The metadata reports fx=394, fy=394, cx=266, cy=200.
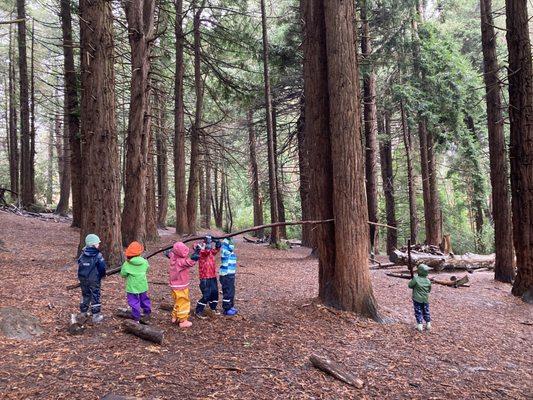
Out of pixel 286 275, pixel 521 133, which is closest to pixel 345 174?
pixel 286 275


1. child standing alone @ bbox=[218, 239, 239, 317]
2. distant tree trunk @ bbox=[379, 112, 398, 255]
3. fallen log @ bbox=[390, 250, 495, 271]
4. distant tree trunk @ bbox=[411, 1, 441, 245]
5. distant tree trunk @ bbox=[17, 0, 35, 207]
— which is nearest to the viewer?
child standing alone @ bbox=[218, 239, 239, 317]

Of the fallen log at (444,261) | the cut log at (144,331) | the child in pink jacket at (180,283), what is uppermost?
the child in pink jacket at (180,283)

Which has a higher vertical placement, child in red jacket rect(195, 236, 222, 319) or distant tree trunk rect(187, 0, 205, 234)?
distant tree trunk rect(187, 0, 205, 234)

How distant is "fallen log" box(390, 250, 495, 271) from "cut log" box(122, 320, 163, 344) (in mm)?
10206

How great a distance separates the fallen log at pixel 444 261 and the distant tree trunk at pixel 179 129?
917cm

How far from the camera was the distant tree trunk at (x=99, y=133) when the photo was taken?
25.7ft

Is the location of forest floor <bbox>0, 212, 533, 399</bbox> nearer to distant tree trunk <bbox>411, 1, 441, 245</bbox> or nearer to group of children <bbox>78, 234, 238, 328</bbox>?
group of children <bbox>78, 234, 238, 328</bbox>

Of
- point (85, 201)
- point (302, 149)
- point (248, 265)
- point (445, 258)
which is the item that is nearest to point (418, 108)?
point (302, 149)

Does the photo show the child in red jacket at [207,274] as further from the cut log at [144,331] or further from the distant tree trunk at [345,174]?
the distant tree trunk at [345,174]

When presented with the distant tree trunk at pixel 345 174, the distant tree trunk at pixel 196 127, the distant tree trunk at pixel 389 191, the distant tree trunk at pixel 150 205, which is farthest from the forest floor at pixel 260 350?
the distant tree trunk at pixel 389 191

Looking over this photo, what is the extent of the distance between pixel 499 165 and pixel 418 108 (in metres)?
5.71

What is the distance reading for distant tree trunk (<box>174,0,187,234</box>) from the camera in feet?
51.4

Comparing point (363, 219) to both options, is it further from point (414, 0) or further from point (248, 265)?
point (414, 0)

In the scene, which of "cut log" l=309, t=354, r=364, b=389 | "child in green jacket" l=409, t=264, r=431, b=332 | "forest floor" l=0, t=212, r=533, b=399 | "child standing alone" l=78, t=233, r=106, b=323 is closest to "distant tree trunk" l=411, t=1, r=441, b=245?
"forest floor" l=0, t=212, r=533, b=399
